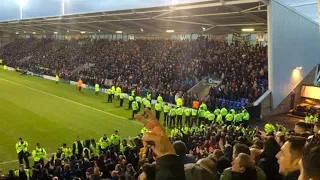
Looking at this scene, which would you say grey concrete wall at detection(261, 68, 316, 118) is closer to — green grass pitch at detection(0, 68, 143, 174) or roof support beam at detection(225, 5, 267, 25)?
roof support beam at detection(225, 5, 267, 25)

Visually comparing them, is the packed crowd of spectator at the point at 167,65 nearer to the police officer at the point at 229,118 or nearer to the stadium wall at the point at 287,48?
the stadium wall at the point at 287,48

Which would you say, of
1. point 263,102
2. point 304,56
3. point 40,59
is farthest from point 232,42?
point 40,59

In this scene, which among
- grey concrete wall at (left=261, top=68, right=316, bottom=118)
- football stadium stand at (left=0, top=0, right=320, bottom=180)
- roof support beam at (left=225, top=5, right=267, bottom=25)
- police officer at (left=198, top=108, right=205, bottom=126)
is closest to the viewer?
football stadium stand at (left=0, top=0, right=320, bottom=180)

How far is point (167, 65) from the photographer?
112ft

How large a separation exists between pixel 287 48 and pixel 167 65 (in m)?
12.8

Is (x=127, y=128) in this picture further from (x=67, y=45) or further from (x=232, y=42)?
(x=67, y=45)

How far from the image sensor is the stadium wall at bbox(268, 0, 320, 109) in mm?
23125

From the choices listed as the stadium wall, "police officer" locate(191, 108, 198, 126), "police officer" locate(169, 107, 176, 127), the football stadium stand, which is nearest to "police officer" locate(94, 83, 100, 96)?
the football stadium stand

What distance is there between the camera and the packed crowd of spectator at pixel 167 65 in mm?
25344

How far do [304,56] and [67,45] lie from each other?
42625 millimetres

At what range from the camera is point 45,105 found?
1024 inches

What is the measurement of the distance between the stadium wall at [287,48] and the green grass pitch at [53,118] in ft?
33.2

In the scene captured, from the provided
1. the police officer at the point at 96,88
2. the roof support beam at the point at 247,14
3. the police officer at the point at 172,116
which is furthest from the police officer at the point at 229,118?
the police officer at the point at 96,88

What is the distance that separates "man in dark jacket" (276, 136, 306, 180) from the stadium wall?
2076 cm
